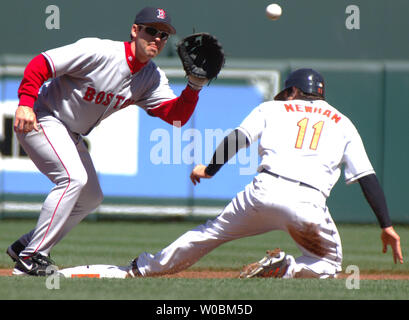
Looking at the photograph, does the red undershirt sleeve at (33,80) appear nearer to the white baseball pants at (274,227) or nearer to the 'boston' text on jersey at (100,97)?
the 'boston' text on jersey at (100,97)

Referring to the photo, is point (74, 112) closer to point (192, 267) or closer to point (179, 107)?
point (179, 107)

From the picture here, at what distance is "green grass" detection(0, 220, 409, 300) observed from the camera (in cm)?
331

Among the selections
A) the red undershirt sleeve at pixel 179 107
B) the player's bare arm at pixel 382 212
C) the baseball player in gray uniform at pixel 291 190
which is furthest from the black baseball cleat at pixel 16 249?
the player's bare arm at pixel 382 212

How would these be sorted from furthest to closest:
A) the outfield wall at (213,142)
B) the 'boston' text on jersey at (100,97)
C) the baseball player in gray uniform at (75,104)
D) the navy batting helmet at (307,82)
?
the outfield wall at (213,142) < the 'boston' text on jersey at (100,97) < the navy batting helmet at (307,82) < the baseball player in gray uniform at (75,104)

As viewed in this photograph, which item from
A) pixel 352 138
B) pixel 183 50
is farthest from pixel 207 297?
pixel 183 50

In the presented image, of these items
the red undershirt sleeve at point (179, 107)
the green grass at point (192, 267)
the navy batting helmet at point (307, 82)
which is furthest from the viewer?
the red undershirt sleeve at point (179, 107)

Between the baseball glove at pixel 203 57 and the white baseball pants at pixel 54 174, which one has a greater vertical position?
the baseball glove at pixel 203 57

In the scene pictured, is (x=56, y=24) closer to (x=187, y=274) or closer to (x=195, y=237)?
(x=187, y=274)

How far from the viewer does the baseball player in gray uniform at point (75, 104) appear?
4.18 meters

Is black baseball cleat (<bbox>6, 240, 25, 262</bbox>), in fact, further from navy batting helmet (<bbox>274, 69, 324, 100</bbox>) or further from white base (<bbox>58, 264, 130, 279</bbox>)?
navy batting helmet (<bbox>274, 69, 324, 100</bbox>)

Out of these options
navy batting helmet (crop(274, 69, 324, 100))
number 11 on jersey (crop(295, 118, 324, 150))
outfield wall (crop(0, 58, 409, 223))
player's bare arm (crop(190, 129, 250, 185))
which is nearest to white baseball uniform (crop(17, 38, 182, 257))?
player's bare arm (crop(190, 129, 250, 185))

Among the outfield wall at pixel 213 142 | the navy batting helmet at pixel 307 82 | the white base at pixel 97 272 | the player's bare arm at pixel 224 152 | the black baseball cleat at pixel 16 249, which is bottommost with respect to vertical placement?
the outfield wall at pixel 213 142

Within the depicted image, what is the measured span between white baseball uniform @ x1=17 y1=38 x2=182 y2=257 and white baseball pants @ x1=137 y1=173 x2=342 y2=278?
55cm

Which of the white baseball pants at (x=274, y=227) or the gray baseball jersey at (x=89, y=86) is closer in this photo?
the white baseball pants at (x=274, y=227)
